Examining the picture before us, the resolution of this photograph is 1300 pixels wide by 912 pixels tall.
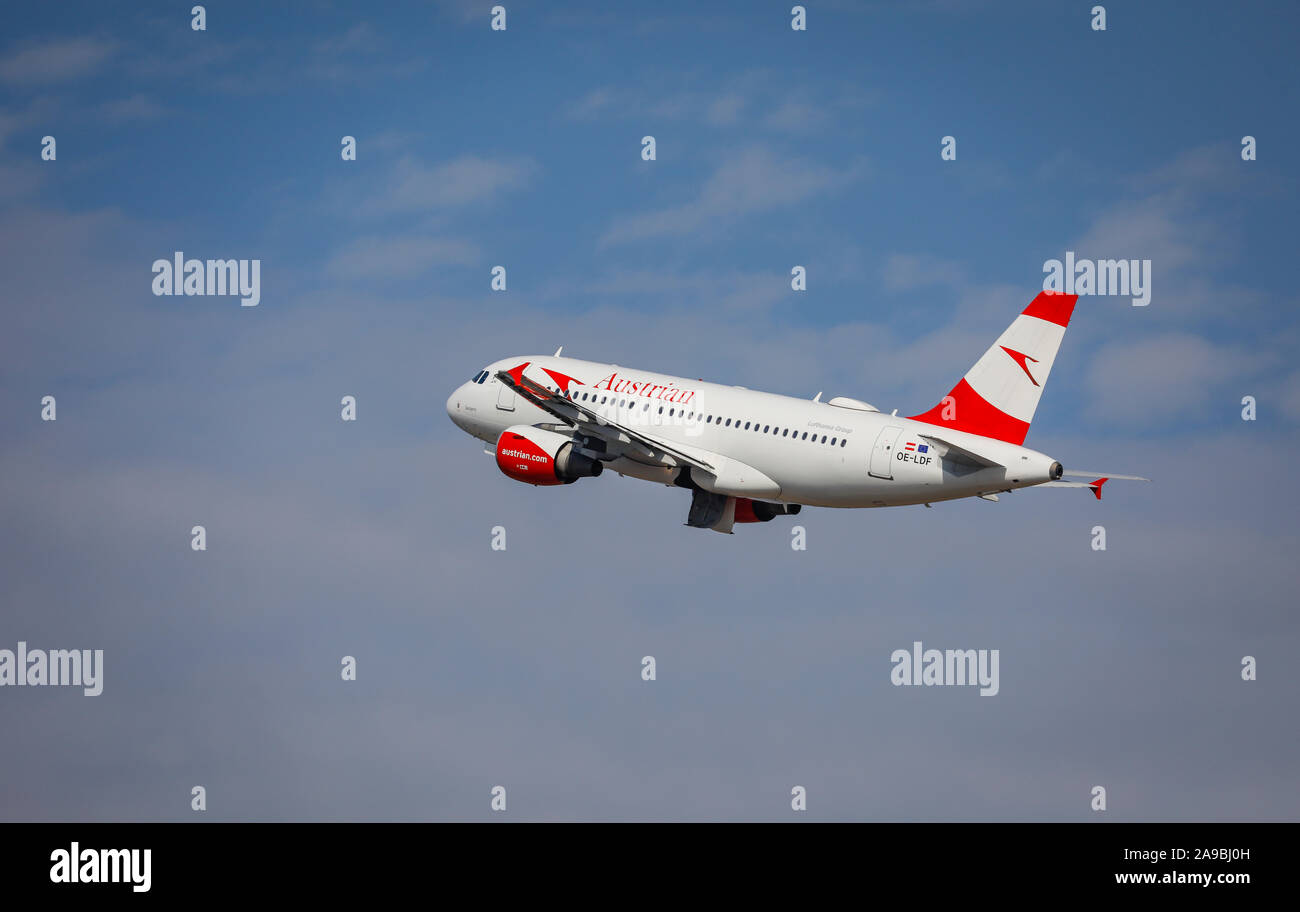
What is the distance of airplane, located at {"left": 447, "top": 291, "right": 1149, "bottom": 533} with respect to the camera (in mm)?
70062

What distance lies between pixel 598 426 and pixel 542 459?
292 centimetres

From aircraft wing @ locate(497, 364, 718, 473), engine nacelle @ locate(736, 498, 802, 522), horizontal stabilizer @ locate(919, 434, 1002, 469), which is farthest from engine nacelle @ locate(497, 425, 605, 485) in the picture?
horizontal stabilizer @ locate(919, 434, 1002, 469)

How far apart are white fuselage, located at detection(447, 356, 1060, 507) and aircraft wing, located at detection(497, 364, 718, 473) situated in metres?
0.31

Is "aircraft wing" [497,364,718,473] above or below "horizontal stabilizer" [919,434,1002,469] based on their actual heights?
above

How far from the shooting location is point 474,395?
273 ft

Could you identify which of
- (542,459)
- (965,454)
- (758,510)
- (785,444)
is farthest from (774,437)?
(542,459)

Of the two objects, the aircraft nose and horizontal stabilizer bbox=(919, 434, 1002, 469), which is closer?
horizontal stabilizer bbox=(919, 434, 1002, 469)

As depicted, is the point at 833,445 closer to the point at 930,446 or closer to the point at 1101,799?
the point at 930,446

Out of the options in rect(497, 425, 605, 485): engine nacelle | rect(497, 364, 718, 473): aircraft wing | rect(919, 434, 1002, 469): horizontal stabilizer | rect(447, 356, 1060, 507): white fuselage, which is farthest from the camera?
rect(497, 425, 605, 485): engine nacelle

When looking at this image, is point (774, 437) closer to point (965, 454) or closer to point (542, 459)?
point (965, 454)

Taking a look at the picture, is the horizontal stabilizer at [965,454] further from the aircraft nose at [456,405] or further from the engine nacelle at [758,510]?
the aircraft nose at [456,405]

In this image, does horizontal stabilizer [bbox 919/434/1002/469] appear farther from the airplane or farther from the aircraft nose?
A: the aircraft nose

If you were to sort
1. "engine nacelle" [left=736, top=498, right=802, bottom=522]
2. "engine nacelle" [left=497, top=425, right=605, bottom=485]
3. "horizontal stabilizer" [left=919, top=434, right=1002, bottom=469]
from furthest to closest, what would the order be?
"engine nacelle" [left=736, top=498, right=802, bottom=522] < "engine nacelle" [left=497, top=425, right=605, bottom=485] < "horizontal stabilizer" [left=919, top=434, right=1002, bottom=469]
